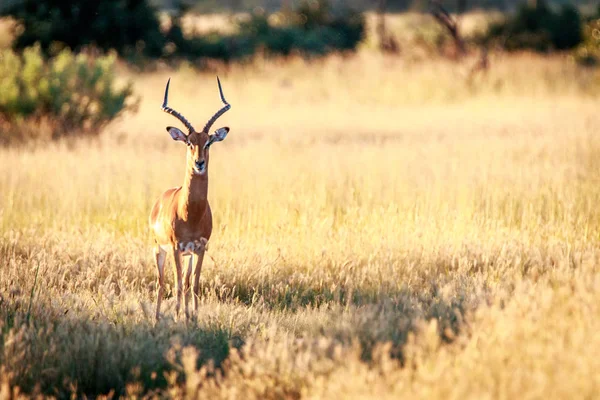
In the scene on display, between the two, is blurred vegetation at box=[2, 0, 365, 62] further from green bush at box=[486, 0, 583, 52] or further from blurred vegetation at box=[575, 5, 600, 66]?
green bush at box=[486, 0, 583, 52]

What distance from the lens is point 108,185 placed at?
34.0 feet

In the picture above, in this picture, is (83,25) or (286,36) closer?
(83,25)

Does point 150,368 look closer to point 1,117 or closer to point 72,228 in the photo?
point 72,228

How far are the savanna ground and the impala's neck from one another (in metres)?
0.73

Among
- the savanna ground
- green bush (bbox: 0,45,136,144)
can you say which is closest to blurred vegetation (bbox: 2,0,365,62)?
green bush (bbox: 0,45,136,144)

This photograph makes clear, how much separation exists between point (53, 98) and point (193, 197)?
10894 mm

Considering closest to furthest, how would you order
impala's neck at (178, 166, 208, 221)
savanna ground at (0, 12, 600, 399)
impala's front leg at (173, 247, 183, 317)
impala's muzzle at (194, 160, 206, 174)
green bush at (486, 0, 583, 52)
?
savanna ground at (0, 12, 600, 399) → impala's muzzle at (194, 160, 206, 174) → impala's neck at (178, 166, 208, 221) → impala's front leg at (173, 247, 183, 317) → green bush at (486, 0, 583, 52)

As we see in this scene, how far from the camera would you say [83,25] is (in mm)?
21562

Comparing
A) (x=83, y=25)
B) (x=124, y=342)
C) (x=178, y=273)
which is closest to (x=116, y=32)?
(x=83, y=25)

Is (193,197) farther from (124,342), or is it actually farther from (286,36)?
(286,36)

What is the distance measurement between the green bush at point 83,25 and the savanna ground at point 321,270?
551cm

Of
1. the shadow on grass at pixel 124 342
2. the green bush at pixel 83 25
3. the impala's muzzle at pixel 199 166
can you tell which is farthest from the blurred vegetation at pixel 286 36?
the shadow on grass at pixel 124 342

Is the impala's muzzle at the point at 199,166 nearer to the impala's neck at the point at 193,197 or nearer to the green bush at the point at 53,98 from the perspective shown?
the impala's neck at the point at 193,197

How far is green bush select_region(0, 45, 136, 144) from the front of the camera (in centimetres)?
1567
